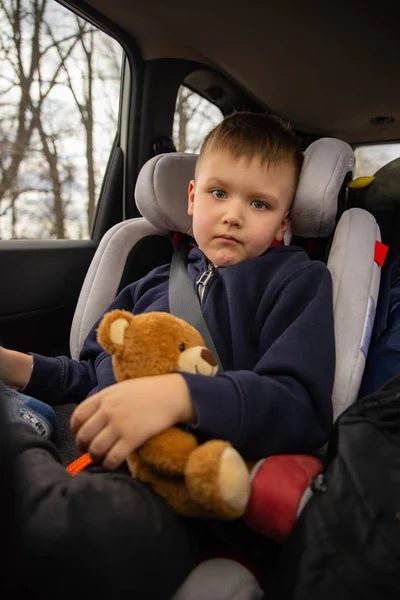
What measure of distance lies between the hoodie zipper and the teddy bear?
1.15 feet

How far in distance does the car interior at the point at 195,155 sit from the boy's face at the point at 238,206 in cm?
10

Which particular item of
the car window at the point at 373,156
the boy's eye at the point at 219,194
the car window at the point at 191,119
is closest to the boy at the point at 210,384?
the boy's eye at the point at 219,194

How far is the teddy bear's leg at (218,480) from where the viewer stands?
0.67 meters

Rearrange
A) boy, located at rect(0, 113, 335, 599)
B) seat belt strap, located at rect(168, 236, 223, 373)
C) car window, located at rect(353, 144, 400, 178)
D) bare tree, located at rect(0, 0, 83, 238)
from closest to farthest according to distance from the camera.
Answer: boy, located at rect(0, 113, 335, 599) < seat belt strap, located at rect(168, 236, 223, 373) < bare tree, located at rect(0, 0, 83, 238) < car window, located at rect(353, 144, 400, 178)

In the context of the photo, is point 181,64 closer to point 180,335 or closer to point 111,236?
point 111,236

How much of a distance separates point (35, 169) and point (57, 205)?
0.17 m

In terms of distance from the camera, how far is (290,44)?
1.94 m

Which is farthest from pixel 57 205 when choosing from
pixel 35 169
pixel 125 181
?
pixel 125 181

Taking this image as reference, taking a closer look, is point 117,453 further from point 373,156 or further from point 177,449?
point 373,156

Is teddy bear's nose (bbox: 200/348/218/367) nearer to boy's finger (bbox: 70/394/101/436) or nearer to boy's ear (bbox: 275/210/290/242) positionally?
boy's finger (bbox: 70/394/101/436)

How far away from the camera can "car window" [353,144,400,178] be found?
9.31ft

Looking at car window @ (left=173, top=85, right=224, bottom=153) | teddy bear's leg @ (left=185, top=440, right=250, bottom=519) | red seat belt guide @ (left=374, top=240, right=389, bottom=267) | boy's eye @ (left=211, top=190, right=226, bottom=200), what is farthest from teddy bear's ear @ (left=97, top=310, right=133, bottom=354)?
car window @ (left=173, top=85, right=224, bottom=153)

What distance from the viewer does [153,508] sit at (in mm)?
722

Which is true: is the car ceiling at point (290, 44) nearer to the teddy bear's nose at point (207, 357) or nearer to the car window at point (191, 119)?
Answer: the car window at point (191, 119)
